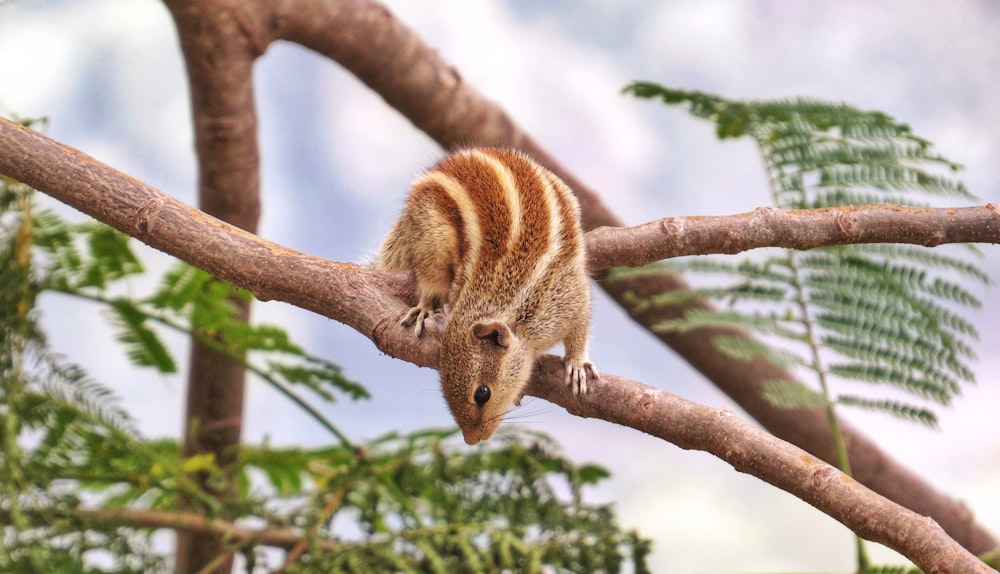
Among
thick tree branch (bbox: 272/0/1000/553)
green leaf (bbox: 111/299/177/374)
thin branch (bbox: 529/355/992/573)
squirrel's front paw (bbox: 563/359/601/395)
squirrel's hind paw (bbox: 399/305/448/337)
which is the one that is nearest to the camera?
thin branch (bbox: 529/355/992/573)

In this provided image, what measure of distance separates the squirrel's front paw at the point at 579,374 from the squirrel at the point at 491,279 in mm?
29

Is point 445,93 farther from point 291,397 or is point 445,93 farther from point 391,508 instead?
point 391,508

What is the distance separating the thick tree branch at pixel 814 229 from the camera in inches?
57.2

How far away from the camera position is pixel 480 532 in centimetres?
217

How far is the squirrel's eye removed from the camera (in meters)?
1.65

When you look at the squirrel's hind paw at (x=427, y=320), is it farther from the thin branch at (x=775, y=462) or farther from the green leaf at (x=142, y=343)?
the green leaf at (x=142, y=343)

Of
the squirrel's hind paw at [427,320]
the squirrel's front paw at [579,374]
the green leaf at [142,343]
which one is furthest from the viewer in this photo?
the green leaf at [142,343]

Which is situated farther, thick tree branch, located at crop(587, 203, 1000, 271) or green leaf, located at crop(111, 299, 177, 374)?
green leaf, located at crop(111, 299, 177, 374)

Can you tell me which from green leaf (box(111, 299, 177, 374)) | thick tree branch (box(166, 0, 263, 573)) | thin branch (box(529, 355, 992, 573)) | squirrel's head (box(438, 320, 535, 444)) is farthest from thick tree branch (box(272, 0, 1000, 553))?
thin branch (box(529, 355, 992, 573))

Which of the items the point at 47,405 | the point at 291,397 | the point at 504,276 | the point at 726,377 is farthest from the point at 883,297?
the point at 47,405

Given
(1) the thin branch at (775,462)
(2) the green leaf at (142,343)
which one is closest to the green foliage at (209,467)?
(2) the green leaf at (142,343)

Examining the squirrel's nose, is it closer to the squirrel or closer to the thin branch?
the squirrel

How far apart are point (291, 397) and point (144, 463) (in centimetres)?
40

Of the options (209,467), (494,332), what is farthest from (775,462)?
(209,467)
